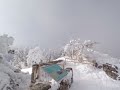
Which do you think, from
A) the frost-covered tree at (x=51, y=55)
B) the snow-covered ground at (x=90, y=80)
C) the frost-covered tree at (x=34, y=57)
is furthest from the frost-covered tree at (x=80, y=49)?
the frost-covered tree at (x=51, y=55)

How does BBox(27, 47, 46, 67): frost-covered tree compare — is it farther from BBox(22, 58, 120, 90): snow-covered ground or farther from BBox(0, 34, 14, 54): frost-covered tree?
BBox(0, 34, 14, 54): frost-covered tree

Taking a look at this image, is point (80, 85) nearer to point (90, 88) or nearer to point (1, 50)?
point (90, 88)

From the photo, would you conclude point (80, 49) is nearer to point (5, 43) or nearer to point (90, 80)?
point (90, 80)

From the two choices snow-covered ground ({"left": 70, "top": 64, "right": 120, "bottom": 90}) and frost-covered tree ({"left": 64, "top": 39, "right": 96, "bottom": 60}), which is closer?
snow-covered ground ({"left": 70, "top": 64, "right": 120, "bottom": 90})

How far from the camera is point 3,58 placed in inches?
251

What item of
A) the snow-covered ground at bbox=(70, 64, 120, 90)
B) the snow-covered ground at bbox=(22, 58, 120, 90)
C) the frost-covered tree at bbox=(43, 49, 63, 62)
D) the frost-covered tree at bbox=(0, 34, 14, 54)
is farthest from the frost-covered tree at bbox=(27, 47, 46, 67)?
the frost-covered tree at bbox=(0, 34, 14, 54)

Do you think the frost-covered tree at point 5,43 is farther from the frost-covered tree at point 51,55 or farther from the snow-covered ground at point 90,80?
the frost-covered tree at point 51,55

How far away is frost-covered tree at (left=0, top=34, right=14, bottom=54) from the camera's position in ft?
22.0

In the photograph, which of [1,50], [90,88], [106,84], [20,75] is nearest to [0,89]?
[20,75]

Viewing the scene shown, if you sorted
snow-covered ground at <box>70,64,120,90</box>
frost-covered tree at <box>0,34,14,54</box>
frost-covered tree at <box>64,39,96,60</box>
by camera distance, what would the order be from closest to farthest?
frost-covered tree at <box>0,34,14,54</box>, snow-covered ground at <box>70,64,120,90</box>, frost-covered tree at <box>64,39,96,60</box>

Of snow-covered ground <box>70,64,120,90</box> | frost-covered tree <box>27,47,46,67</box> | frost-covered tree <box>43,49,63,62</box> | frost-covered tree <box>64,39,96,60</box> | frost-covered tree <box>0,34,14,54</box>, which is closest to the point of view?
frost-covered tree <box>0,34,14,54</box>

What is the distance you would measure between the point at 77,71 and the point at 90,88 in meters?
5.96

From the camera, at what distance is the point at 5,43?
22.2ft

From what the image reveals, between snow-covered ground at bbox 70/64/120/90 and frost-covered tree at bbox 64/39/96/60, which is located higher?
frost-covered tree at bbox 64/39/96/60
